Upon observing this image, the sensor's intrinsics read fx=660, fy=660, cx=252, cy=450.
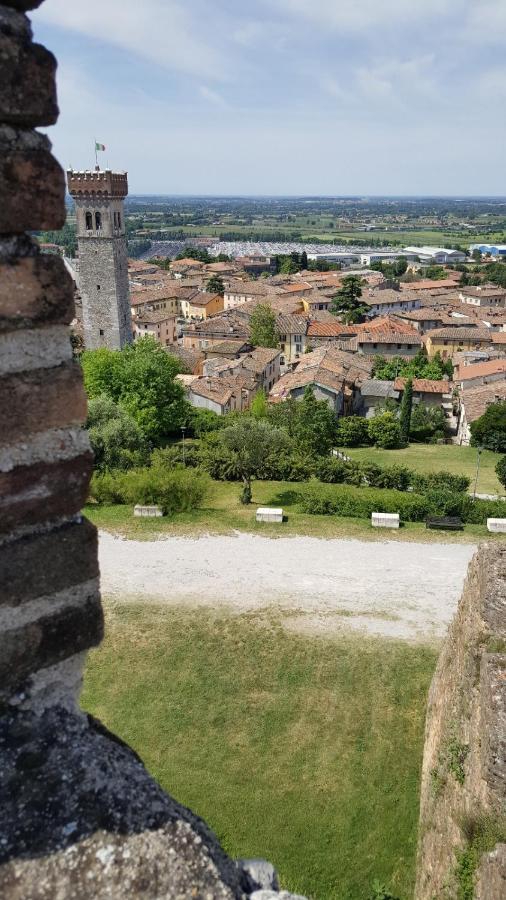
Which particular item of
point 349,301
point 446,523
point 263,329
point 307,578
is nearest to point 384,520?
point 446,523

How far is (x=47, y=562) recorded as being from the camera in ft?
8.49

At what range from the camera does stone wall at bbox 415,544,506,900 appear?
23.6ft

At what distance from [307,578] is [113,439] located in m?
12.6

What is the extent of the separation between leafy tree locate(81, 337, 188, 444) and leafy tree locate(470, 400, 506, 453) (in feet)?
61.2

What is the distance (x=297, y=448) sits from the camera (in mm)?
32281

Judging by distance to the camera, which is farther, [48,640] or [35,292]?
[48,640]

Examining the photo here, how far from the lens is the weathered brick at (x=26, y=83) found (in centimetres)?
219

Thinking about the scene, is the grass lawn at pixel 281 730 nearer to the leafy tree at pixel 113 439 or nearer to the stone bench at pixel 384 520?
the stone bench at pixel 384 520

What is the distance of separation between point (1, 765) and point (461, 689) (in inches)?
322

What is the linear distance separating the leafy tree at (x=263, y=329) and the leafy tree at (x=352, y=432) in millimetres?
19800

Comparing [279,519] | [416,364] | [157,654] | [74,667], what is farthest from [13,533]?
[416,364]

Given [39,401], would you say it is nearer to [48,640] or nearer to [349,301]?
[48,640]

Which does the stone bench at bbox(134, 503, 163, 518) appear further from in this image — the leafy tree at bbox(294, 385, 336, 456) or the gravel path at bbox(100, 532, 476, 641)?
the leafy tree at bbox(294, 385, 336, 456)

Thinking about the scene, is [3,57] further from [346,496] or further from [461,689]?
[346,496]
